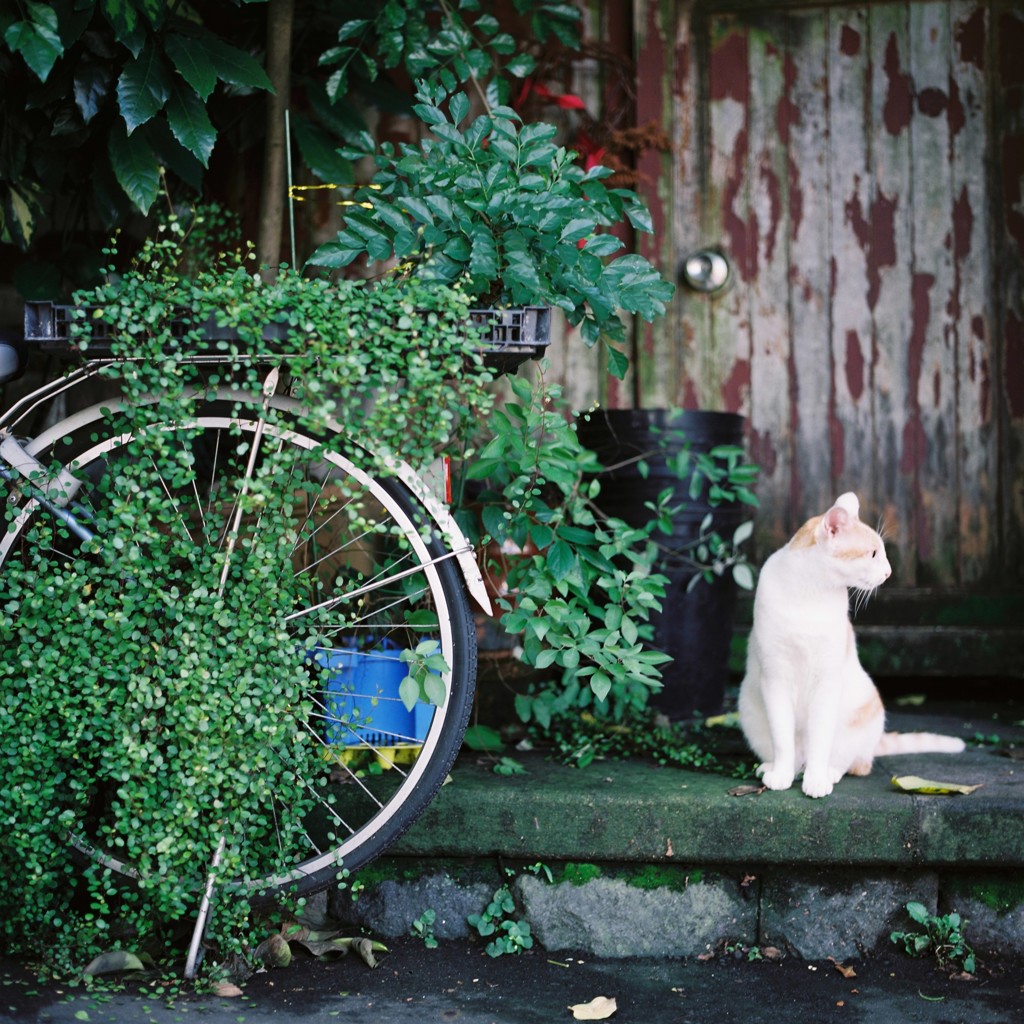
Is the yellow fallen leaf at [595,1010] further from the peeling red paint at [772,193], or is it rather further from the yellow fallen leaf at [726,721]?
Answer: the peeling red paint at [772,193]

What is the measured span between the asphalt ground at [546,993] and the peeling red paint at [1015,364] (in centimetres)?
197

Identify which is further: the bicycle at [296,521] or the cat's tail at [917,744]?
the cat's tail at [917,744]

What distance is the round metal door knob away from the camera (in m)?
3.67

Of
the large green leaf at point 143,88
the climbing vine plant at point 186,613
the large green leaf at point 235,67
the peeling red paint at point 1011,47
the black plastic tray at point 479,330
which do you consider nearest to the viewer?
the climbing vine plant at point 186,613

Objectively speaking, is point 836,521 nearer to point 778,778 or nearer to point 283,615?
point 778,778

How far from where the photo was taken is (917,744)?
2.63 metres

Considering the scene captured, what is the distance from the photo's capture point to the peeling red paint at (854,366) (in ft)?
12.0

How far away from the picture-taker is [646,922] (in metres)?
2.25

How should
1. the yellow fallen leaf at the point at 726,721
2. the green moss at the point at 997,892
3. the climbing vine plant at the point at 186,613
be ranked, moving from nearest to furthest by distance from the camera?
the climbing vine plant at the point at 186,613, the green moss at the point at 997,892, the yellow fallen leaf at the point at 726,721

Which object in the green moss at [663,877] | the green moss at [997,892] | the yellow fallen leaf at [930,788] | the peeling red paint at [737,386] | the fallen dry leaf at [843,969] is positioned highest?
the peeling red paint at [737,386]

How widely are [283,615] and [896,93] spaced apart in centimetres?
274

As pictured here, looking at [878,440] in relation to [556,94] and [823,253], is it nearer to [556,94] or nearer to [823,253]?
[823,253]

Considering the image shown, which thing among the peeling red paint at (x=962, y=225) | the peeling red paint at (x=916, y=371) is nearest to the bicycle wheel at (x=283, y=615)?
the peeling red paint at (x=916, y=371)

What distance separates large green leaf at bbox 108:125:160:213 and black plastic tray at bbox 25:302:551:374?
2.27 ft
